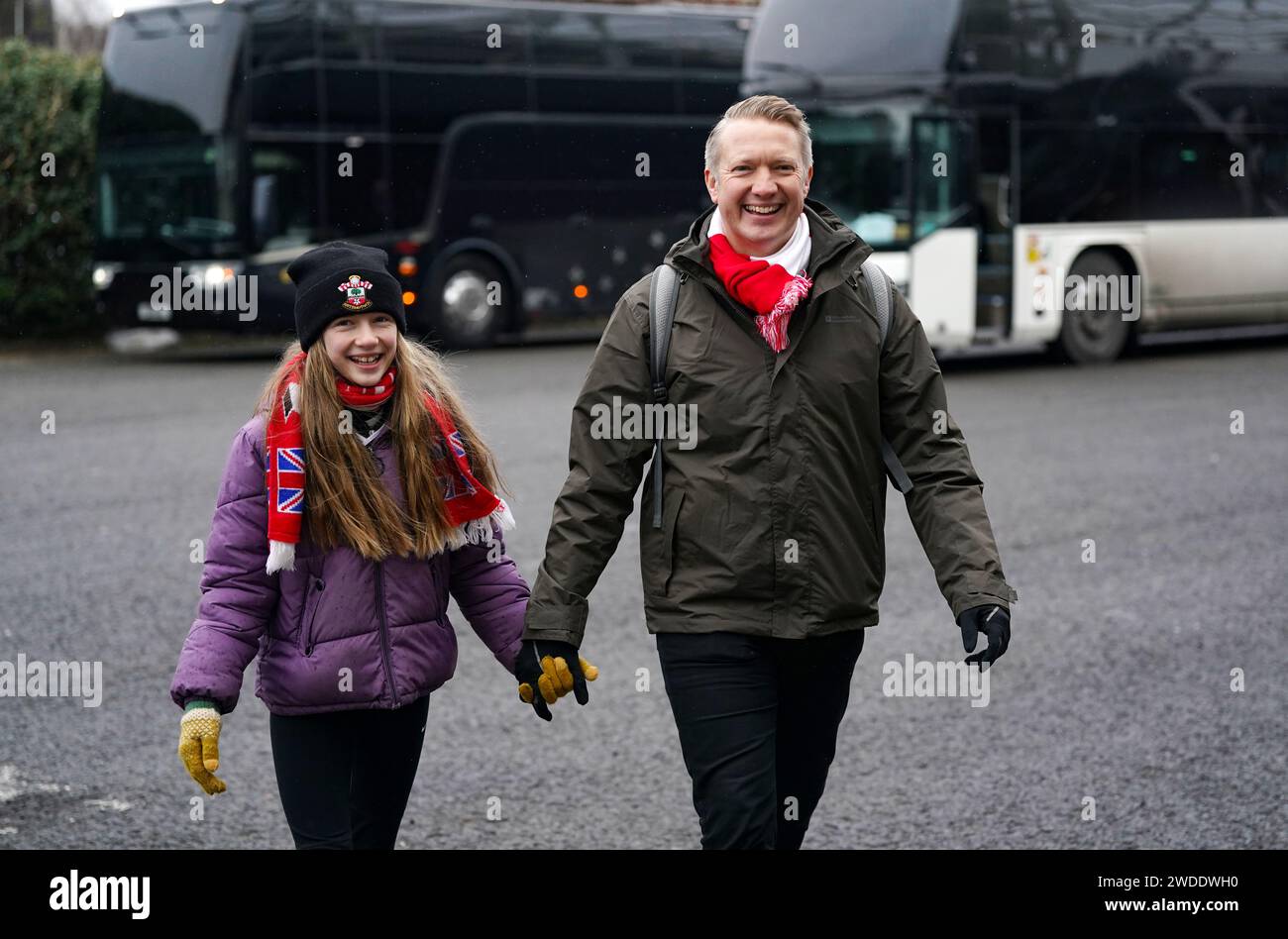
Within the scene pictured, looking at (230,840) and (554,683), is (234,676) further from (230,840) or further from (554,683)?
(230,840)

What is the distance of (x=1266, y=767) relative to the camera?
16.4 ft

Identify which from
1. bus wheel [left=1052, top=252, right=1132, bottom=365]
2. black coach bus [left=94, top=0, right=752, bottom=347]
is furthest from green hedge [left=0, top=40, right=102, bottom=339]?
bus wheel [left=1052, top=252, right=1132, bottom=365]

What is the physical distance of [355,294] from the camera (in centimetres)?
331

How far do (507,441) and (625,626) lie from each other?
16.5ft

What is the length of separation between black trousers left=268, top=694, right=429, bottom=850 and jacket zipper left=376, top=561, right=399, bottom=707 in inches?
3.0

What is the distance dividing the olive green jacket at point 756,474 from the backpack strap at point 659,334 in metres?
0.01

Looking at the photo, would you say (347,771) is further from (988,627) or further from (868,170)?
(868,170)

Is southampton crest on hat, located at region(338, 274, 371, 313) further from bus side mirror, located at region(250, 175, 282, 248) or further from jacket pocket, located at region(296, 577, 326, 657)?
bus side mirror, located at region(250, 175, 282, 248)

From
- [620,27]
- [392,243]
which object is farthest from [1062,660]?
[620,27]

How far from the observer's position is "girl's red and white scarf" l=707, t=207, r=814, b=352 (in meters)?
3.18

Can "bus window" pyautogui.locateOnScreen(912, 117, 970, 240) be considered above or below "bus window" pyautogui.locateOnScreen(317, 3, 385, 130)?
below

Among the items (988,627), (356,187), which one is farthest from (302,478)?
(356,187)

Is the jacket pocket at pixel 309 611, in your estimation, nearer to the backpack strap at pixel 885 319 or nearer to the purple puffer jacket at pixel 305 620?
the purple puffer jacket at pixel 305 620

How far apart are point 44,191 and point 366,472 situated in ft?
56.5
